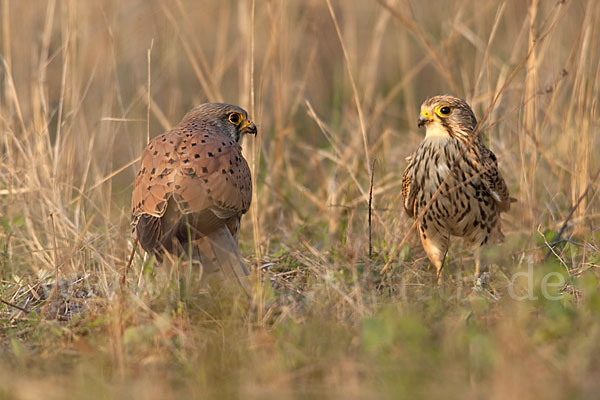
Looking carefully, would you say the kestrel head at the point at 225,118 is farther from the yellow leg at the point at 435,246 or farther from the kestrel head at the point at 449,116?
the yellow leg at the point at 435,246

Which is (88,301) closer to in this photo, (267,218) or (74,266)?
(74,266)

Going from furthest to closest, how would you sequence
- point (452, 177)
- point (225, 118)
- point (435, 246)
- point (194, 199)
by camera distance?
point (435, 246), point (225, 118), point (452, 177), point (194, 199)

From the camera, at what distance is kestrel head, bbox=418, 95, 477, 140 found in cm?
495

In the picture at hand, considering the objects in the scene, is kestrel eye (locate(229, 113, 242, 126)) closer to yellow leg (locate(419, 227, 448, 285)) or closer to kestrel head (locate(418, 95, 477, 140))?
kestrel head (locate(418, 95, 477, 140))

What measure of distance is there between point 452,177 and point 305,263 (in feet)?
3.79

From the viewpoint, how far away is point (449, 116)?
4.96 m

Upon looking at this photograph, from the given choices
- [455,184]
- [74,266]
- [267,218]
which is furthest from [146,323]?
[267,218]

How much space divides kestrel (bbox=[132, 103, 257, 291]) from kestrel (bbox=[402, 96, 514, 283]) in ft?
3.66

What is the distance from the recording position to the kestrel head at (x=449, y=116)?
16.2 ft

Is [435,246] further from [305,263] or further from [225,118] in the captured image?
[225,118]

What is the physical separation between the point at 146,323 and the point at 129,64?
5.85m

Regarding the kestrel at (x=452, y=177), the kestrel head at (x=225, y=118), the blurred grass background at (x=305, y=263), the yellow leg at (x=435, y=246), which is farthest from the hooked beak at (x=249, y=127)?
the yellow leg at (x=435, y=246)

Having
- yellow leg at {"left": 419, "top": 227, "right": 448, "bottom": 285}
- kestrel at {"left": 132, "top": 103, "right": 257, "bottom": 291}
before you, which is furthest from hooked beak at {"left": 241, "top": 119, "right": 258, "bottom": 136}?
yellow leg at {"left": 419, "top": 227, "right": 448, "bottom": 285}

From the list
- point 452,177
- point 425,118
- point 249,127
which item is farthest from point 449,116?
point 249,127
